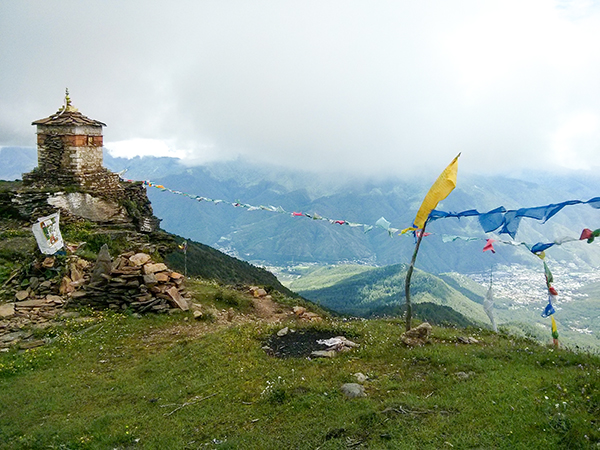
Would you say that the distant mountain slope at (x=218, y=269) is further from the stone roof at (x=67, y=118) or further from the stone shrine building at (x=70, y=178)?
the stone roof at (x=67, y=118)

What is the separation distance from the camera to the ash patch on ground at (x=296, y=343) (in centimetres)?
1331

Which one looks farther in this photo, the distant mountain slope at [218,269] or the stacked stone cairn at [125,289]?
the distant mountain slope at [218,269]

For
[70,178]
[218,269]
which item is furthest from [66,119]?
[218,269]

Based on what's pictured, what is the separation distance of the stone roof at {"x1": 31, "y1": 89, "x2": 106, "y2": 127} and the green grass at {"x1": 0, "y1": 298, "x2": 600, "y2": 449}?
15.5 metres

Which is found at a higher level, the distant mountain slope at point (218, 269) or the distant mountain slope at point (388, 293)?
the distant mountain slope at point (218, 269)

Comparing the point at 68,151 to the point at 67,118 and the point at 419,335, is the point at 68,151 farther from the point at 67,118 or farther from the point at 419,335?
the point at 419,335

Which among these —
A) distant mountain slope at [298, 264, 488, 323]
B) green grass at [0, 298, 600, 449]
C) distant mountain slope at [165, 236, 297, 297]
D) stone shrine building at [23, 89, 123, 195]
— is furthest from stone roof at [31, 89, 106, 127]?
distant mountain slope at [298, 264, 488, 323]

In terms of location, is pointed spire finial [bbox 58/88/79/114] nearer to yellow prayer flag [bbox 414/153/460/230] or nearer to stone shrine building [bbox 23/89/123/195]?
stone shrine building [bbox 23/89/123/195]

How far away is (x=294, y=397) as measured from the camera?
393 inches

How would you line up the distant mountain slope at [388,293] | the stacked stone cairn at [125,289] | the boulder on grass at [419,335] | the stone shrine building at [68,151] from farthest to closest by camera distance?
the distant mountain slope at [388,293]
the stone shrine building at [68,151]
the stacked stone cairn at [125,289]
the boulder on grass at [419,335]

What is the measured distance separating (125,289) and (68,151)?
12288 millimetres

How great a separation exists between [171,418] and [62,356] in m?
6.68

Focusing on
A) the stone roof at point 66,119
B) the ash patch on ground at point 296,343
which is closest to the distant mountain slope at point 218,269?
the stone roof at point 66,119

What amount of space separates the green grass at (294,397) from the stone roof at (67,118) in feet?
50.8
